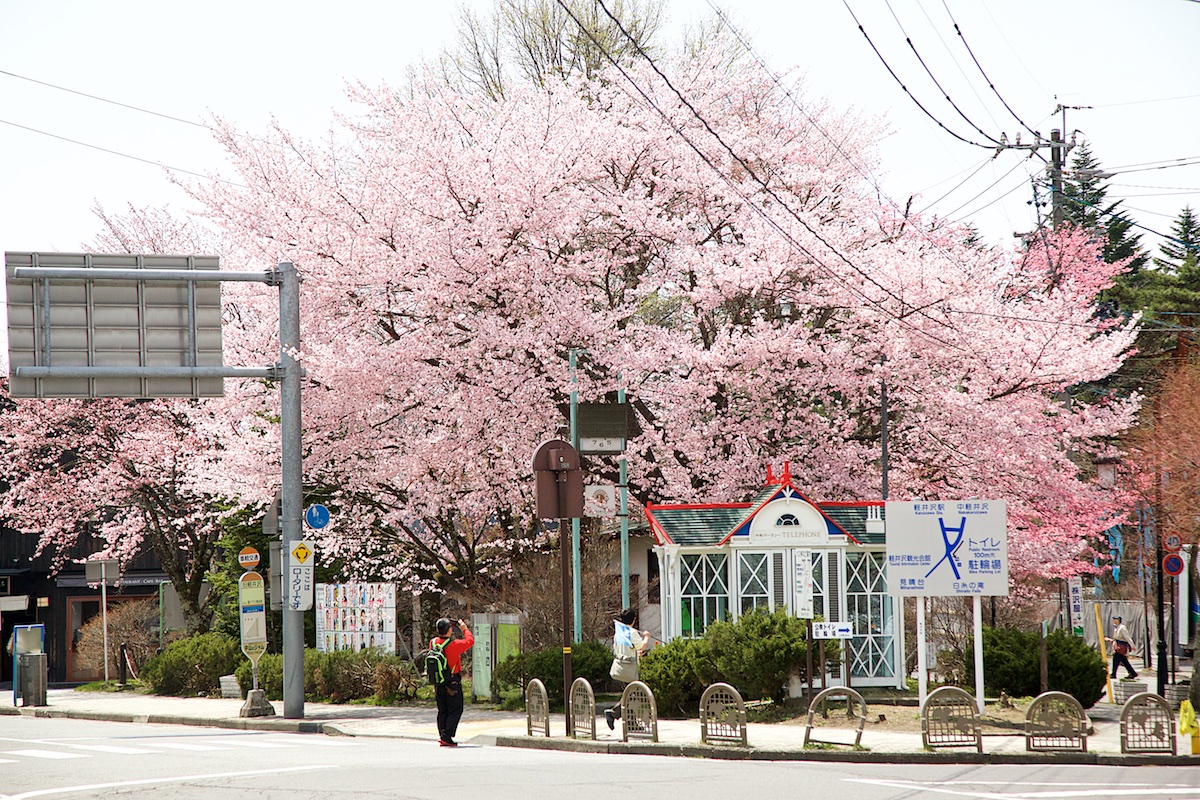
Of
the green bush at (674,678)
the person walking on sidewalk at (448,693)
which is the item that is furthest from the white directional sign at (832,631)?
the person walking on sidewalk at (448,693)

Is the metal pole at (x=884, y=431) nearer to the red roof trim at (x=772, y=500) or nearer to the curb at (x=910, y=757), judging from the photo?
the red roof trim at (x=772, y=500)

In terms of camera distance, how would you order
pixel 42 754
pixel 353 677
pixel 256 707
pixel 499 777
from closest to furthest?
pixel 499 777, pixel 42 754, pixel 256 707, pixel 353 677

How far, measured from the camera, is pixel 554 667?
18859 millimetres

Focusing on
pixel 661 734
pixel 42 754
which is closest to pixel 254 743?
pixel 42 754

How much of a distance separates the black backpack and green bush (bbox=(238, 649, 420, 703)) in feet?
20.2

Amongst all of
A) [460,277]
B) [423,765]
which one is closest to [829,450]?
[460,277]

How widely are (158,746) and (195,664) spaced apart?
11116 mm

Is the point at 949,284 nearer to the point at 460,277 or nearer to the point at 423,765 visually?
the point at 460,277

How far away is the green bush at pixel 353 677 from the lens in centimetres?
2138

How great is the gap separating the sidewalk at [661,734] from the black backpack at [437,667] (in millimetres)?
1026

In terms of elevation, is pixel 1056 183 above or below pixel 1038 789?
above

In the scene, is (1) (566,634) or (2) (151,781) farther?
(1) (566,634)

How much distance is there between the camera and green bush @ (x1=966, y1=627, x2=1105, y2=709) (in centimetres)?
1738

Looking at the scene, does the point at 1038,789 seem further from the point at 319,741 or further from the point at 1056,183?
the point at 1056,183
